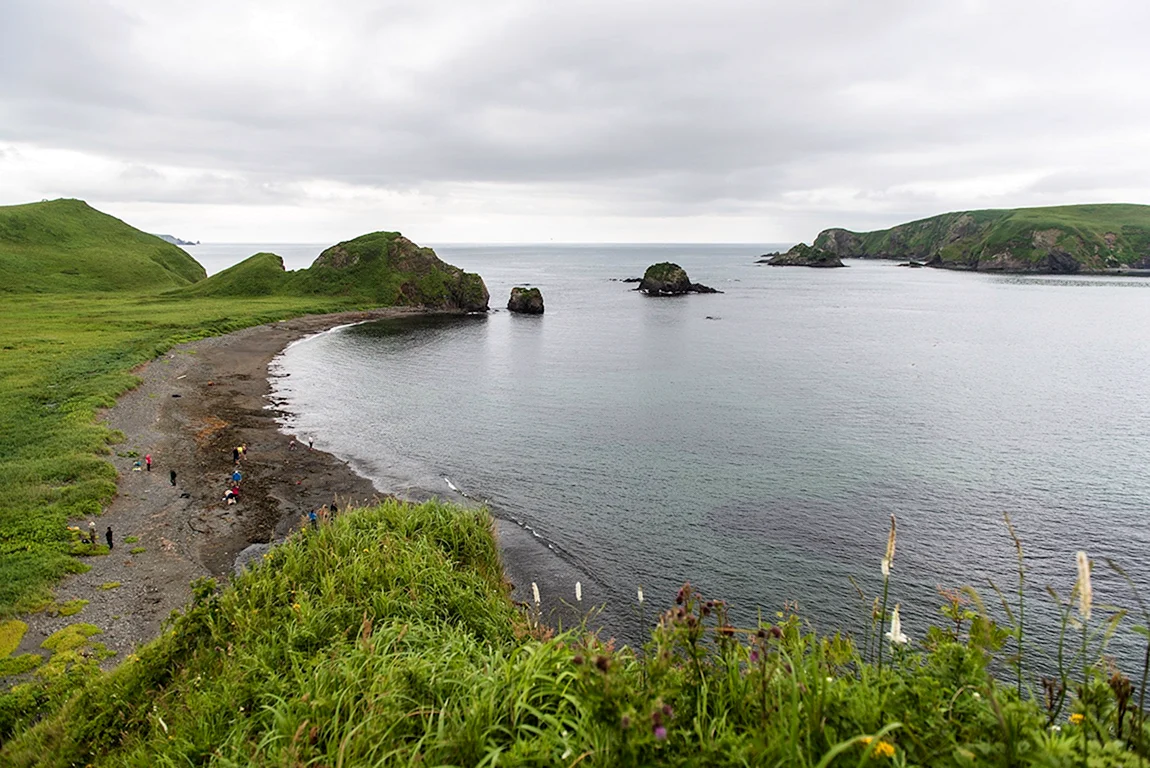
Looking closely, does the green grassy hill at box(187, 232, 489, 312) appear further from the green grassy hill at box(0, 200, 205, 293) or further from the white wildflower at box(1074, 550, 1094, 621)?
the white wildflower at box(1074, 550, 1094, 621)

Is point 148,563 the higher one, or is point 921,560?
point 148,563

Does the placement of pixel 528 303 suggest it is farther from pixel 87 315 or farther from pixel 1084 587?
pixel 1084 587

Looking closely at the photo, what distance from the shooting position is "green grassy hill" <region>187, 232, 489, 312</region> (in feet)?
478

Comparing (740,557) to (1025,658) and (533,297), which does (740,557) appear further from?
(533,297)

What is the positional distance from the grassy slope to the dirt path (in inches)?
48.0

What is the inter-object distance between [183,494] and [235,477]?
2876mm

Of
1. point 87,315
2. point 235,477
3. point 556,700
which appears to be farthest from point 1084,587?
point 87,315

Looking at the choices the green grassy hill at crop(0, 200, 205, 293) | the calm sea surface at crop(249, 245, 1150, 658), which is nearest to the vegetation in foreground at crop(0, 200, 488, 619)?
the green grassy hill at crop(0, 200, 205, 293)

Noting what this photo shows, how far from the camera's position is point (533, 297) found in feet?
463

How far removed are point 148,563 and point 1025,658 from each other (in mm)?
36310

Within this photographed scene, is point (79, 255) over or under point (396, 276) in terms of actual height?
over

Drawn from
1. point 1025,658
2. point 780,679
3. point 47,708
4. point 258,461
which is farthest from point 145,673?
point 258,461

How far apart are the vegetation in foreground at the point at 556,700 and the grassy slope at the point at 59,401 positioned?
17413mm

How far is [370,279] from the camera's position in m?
152
